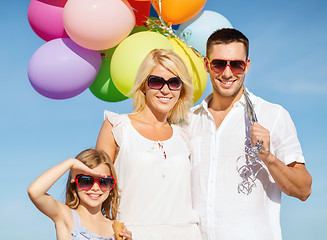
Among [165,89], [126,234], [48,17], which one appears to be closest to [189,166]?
[165,89]

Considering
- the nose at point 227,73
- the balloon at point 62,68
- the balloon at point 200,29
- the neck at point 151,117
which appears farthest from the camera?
the balloon at point 200,29

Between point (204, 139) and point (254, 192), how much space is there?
58cm

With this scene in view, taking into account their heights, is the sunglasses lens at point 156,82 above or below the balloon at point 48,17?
below

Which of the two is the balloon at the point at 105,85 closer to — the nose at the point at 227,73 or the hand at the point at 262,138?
the nose at the point at 227,73

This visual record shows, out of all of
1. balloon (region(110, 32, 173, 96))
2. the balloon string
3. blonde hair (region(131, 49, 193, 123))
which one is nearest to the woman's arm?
blonde hair (region(131, 49, 193, 123))

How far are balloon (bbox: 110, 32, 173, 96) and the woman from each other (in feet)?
1.34

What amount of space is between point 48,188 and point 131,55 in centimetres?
165

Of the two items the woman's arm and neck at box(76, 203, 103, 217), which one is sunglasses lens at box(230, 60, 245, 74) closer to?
the woman's arm

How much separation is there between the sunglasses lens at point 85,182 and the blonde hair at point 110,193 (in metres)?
0.10

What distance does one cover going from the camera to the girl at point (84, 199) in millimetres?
2723

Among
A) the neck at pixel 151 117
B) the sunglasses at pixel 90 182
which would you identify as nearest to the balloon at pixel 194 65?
the neck at pixel 151 117

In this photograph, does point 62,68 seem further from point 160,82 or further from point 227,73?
point 227,73

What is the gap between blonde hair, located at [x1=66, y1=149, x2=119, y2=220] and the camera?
3.06 m

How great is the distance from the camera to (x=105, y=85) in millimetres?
4590
